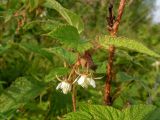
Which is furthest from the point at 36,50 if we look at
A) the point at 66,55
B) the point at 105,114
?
the point at 105,114

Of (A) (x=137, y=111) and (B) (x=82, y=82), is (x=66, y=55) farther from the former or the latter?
(A) (x=137, y=111)

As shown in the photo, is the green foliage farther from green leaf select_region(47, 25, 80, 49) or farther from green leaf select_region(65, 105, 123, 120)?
green leaf select_region(47, 25, 80, 49)

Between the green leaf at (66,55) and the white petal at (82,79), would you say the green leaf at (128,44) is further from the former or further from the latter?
the green leaf at (66,55)

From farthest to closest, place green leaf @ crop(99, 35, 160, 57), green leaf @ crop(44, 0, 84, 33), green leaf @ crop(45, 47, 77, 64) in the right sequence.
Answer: green leaf @ crop(45, 47, 77, 64) → green leaf @ crop(44, 0, 84, 33) → green leaf @ crop(99, 35, 160, 57)

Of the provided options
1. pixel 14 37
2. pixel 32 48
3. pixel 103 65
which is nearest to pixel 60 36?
pixel 103 65

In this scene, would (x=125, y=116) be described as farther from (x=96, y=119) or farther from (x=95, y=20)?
(x=95, y=20)

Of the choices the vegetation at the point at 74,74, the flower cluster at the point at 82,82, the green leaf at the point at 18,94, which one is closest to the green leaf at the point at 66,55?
the vegetation at the point at 74,74

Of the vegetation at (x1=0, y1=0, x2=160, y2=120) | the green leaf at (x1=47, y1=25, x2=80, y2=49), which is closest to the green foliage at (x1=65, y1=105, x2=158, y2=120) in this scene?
the vegetation at (x1=0, y1=0, x2=160, y2=120)
